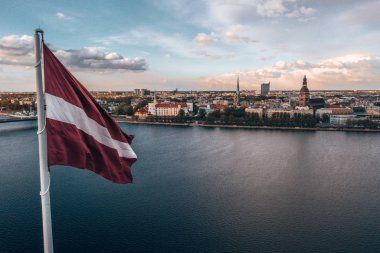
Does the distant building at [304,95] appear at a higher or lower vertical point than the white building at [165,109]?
higher

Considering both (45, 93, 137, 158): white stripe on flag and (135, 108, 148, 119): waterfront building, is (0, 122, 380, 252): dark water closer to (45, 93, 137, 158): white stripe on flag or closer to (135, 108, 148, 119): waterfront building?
(45, 93, 137, 158): white stripe on flag

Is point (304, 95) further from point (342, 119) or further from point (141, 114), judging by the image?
point (141, 114)

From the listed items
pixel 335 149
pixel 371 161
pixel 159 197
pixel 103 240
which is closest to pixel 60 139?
pixel 103 240

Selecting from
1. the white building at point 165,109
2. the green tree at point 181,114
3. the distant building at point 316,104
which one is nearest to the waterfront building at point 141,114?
the white building at point 165,109

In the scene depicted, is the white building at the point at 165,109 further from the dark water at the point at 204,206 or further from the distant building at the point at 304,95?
the dark water at the point at 204,206

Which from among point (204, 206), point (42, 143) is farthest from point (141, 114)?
point (42, 143)
